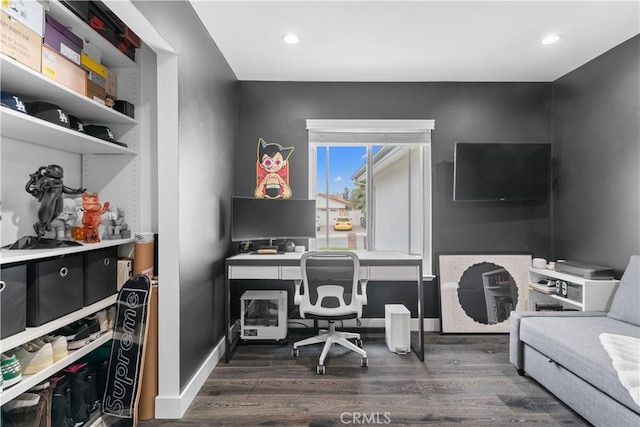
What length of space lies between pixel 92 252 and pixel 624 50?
13.5ft

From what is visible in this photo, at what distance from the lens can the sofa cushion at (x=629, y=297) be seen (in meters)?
2.38

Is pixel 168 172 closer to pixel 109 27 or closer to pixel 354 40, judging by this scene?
pixel 109 27

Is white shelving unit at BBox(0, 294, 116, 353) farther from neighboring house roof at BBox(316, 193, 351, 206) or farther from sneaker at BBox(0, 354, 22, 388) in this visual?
neighboring house roof at BBox(316, 193, 351, 206)

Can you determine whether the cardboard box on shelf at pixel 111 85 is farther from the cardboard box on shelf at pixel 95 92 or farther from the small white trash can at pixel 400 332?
the small white trash can at pixel 400 332

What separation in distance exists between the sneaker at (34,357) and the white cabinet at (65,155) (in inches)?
1.4

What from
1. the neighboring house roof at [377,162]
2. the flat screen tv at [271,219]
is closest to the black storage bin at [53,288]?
the flat screen tv at [271,219]

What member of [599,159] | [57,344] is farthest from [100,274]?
[599,159]

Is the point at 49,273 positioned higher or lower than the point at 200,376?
higher

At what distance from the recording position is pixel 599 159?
3.04 m

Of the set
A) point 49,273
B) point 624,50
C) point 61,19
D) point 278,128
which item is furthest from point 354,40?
point 49,273

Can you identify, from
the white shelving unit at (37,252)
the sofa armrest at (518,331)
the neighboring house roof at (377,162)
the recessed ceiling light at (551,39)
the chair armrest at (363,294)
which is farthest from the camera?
the neighboring house roof at (377,162)

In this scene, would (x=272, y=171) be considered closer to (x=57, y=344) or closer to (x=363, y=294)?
(x=363, y=294)

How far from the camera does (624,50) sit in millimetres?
2781

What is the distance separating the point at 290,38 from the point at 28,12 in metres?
1.66
